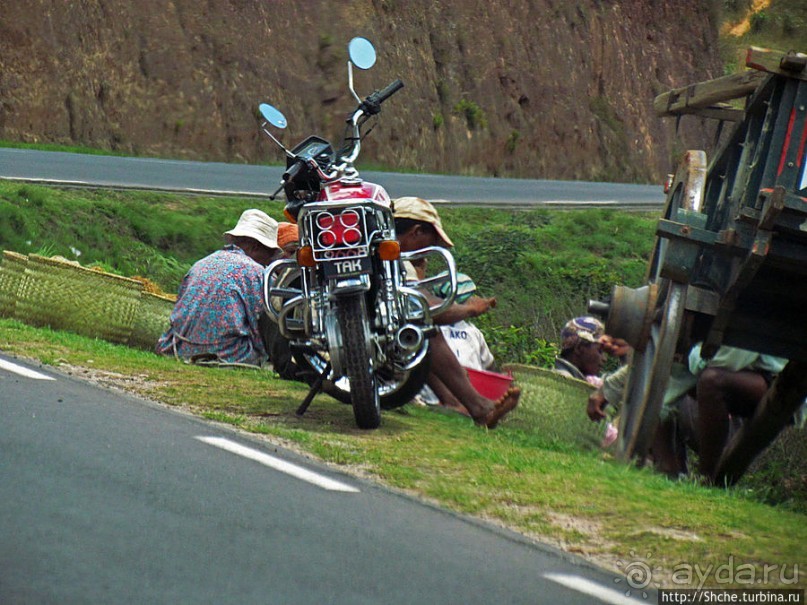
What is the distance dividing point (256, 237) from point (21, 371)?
297 cm

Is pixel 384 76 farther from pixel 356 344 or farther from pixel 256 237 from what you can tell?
pixel 356 344

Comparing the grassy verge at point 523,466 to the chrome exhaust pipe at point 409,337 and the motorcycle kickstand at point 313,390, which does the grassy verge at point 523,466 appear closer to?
the motorcycle kickstand at point 313,390

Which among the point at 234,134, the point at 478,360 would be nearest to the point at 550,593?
the point at 478,360

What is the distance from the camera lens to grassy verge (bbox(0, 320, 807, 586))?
A: 6.29m

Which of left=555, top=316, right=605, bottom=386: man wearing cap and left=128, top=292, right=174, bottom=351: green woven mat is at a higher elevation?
left=555, top=316, right=605, bottom=386: man wearing cap

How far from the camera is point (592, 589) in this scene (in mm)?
5422

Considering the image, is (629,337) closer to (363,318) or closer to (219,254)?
(363,318)

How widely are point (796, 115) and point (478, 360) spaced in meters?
4.00

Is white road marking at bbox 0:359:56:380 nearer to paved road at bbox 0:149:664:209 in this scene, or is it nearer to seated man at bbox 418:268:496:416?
seated man at bbox 418:268:496:416

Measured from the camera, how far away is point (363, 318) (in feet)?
27.2

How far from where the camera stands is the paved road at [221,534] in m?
4.91

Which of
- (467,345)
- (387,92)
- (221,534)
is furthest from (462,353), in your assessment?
(221,534)

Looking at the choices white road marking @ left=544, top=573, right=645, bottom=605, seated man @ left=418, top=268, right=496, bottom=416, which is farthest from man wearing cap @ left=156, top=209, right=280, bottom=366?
white road marking @ left=544, top=573, right=645, bottom=605

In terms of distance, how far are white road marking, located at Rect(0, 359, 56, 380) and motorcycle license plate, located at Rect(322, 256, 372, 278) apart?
77.7 inches
